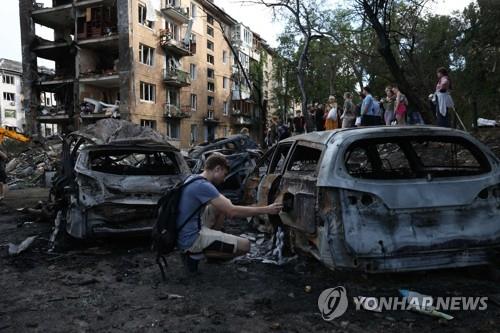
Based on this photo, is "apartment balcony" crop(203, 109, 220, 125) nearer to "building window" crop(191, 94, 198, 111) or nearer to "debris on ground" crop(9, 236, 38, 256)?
"building window" crop(191, 94, 198, 111)

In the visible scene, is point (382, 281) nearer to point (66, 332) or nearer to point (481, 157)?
point (481, 157)

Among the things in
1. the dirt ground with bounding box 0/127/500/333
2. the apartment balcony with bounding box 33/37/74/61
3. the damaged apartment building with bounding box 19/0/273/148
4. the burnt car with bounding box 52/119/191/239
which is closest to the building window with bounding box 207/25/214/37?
the damaged apartment building with bounding box 19/0/273/148

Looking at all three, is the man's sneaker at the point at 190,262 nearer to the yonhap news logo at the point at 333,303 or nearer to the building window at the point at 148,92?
the yonhap news logo at the point at 333,303

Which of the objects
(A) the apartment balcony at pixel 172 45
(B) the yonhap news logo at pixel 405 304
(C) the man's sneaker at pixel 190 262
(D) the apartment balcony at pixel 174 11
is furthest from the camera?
(D) the apartment balcony at pixel 174 11

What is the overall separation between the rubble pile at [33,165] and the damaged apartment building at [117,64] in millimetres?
5312

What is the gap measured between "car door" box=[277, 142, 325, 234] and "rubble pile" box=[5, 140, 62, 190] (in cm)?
1242

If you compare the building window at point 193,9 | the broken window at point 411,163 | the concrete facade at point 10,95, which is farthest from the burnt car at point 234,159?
the concrete facade at point 10,95

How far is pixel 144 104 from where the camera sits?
30484mm

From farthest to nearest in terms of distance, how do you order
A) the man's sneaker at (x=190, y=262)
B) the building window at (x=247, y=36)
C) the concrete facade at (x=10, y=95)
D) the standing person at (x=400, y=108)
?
the concrete facade at (x=10, y=95) < the building window at (x=247, y=36) < the standing person at (x=400, y=108) < the man's sneaker at (x=190, y=262)

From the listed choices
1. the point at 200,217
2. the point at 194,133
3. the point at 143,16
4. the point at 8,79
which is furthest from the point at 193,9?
the point at 200,217

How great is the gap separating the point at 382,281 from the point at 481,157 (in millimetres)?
1506

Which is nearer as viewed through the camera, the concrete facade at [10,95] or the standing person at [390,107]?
the standing person at [390,107]

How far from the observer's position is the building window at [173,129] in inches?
1344

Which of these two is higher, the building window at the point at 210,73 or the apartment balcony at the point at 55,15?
the apartment balcony at the point at 55,15
